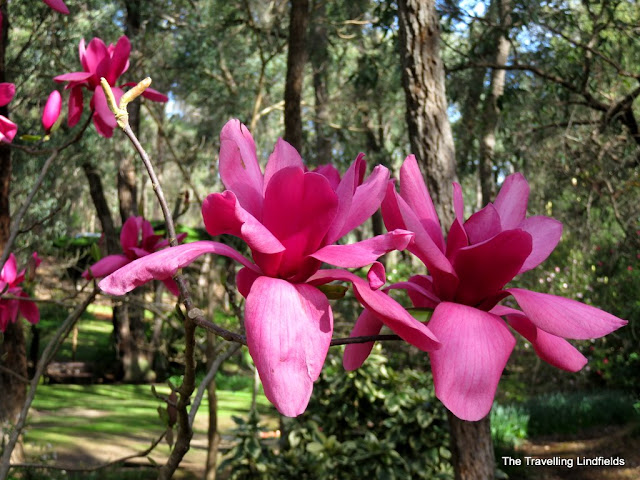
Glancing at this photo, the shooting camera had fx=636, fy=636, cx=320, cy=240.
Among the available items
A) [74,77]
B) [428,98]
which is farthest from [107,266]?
[428,98]

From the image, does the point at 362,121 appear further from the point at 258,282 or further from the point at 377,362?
the point at 258,282

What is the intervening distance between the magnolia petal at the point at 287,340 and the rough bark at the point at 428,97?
8.78ft

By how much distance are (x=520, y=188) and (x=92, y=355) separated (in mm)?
14666

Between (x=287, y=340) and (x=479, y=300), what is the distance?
8.8 inches

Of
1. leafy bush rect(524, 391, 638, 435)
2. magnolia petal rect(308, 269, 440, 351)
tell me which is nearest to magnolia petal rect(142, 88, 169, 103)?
magnolia petal rect(308, 269, 440, 351)

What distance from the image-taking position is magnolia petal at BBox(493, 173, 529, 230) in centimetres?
66

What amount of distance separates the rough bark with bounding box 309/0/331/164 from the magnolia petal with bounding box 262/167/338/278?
9.40m

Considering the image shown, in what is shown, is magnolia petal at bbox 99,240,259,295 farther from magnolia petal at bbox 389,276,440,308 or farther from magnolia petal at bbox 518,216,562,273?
magnolia petal at bbox 518,216,562,273

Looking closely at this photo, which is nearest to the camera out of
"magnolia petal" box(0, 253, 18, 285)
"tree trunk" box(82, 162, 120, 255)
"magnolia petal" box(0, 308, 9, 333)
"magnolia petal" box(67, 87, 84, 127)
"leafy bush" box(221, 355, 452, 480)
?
"magnolia petal" box(67, 87, 84, 127)

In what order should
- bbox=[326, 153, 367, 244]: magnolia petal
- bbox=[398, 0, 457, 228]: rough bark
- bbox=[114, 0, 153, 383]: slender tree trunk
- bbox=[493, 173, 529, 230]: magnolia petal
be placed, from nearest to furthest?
bbox=[326, 153, 367, 244]: magnolia petal, bbox=[493, 173, 529, 230]: magnolia petal, bbox=[398, 0, 457, 228]: rough bark, bbox=[114, 0, 153, 383]: slender tree trunk

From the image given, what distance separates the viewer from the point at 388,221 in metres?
0.60

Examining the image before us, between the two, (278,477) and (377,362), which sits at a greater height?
(377,362)

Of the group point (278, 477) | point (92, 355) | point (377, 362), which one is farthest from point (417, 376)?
point (92, 355)

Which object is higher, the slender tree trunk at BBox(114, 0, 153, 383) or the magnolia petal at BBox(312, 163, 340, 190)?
the magnolia petal at BBox(312, 163, 340, 190)
